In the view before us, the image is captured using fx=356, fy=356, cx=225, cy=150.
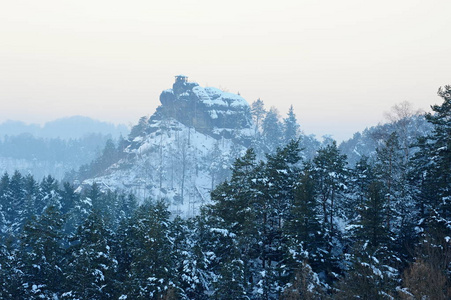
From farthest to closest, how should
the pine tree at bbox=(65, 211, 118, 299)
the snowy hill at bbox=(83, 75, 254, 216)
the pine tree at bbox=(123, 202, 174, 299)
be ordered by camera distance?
the snowy hill at bbox=(83, 75, 254, 216)
the pine tree at bbox=(65, 211, 118, 299)
the pine tree at bbox=(123, 202, 174, 299)

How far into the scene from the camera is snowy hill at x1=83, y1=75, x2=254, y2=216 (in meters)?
116

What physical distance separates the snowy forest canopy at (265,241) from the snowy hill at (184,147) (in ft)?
252

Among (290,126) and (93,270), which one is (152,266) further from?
(290,126)

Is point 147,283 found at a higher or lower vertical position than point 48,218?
lower

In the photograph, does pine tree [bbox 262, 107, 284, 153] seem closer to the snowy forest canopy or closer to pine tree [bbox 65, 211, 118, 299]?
the snowy forest canopy

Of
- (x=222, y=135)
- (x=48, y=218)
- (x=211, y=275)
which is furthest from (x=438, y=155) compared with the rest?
(x=222, y=135)

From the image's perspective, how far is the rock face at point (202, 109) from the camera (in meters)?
142

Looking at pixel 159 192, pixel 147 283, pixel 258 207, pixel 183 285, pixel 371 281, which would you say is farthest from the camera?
A: pixel 159 192

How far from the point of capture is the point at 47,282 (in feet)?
85.8

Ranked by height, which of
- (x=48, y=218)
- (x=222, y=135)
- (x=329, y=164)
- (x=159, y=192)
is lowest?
(x=159, y=192)

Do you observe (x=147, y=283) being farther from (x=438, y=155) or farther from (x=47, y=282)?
(x=438, y=155)

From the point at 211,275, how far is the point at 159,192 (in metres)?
90.9

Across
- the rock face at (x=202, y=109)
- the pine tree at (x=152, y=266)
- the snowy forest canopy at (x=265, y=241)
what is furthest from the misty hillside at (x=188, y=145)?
the pine tree at (x=152, y=266)

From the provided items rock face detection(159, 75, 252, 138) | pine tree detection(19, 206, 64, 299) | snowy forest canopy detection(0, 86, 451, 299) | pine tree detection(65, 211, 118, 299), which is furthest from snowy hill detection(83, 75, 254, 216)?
pine tree detection(65, 211, 118, 299)
